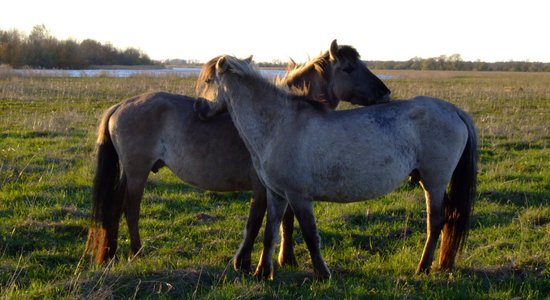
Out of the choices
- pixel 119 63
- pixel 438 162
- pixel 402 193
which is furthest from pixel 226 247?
pixel 119 63

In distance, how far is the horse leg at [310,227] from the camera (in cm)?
495

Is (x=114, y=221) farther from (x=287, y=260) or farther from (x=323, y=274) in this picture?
(x=323, y=274)

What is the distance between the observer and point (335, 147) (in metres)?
4.96

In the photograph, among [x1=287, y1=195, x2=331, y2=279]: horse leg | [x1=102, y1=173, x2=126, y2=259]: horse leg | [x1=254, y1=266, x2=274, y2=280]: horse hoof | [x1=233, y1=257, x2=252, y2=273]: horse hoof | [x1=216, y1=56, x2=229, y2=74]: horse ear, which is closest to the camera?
[x1=287, y1=195, x2=331, y2=279]: horse leg

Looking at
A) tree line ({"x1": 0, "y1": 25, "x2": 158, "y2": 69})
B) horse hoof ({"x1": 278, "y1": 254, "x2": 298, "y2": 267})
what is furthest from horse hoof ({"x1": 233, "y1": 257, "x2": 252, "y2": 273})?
tree line ({"x1": 0, "y1": 25, "x2": 158, "y2": 69})

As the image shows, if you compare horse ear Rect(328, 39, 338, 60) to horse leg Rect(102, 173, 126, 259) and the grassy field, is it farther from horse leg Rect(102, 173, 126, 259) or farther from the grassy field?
horse leg Rect(102, 173, 126, 259)

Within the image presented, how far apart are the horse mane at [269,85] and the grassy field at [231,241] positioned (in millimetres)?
1597

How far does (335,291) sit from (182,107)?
99.9 inches

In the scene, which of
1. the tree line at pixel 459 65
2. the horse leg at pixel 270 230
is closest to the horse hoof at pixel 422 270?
the horse leg at pixel 270 230

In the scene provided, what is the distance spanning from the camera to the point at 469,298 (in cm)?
463

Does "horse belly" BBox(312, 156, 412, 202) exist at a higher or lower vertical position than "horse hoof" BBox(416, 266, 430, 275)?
higher

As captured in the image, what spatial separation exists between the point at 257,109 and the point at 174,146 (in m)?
1.20

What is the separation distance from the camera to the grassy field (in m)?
4.71

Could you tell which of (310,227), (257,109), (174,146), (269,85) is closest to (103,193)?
(174,146)
